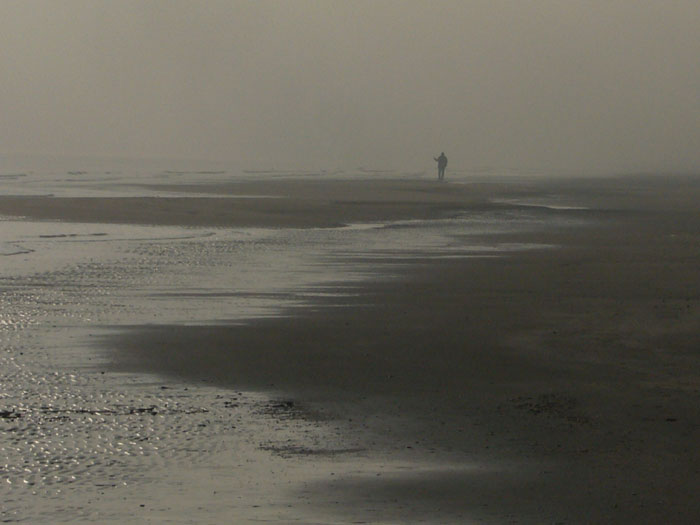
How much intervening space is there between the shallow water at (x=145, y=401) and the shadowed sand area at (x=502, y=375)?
547 millimetres

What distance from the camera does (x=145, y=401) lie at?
11.6 meters

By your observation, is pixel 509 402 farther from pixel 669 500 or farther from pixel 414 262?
pixel 414 262

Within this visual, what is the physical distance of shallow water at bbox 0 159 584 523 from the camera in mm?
8609

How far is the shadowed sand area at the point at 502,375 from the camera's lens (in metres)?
8.72

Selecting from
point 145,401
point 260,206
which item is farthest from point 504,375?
point 260,206

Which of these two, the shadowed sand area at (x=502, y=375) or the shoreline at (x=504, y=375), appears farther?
the shoreline at (x=504, y=375)

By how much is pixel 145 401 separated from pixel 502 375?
4.06m

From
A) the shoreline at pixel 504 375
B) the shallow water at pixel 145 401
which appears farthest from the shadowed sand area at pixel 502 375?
the shallow water at pixel 145 401

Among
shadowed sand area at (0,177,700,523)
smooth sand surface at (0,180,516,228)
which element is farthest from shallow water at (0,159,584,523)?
smooth sand surface at (0,180,516,228)

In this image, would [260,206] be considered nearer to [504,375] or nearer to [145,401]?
[504,375]

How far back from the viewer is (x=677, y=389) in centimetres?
1240

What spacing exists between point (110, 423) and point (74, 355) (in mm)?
3621

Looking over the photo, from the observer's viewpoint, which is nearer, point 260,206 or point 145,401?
point 145,401

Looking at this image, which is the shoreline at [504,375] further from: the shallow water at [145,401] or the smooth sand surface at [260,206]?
the smooth sand surface at [260,206]
